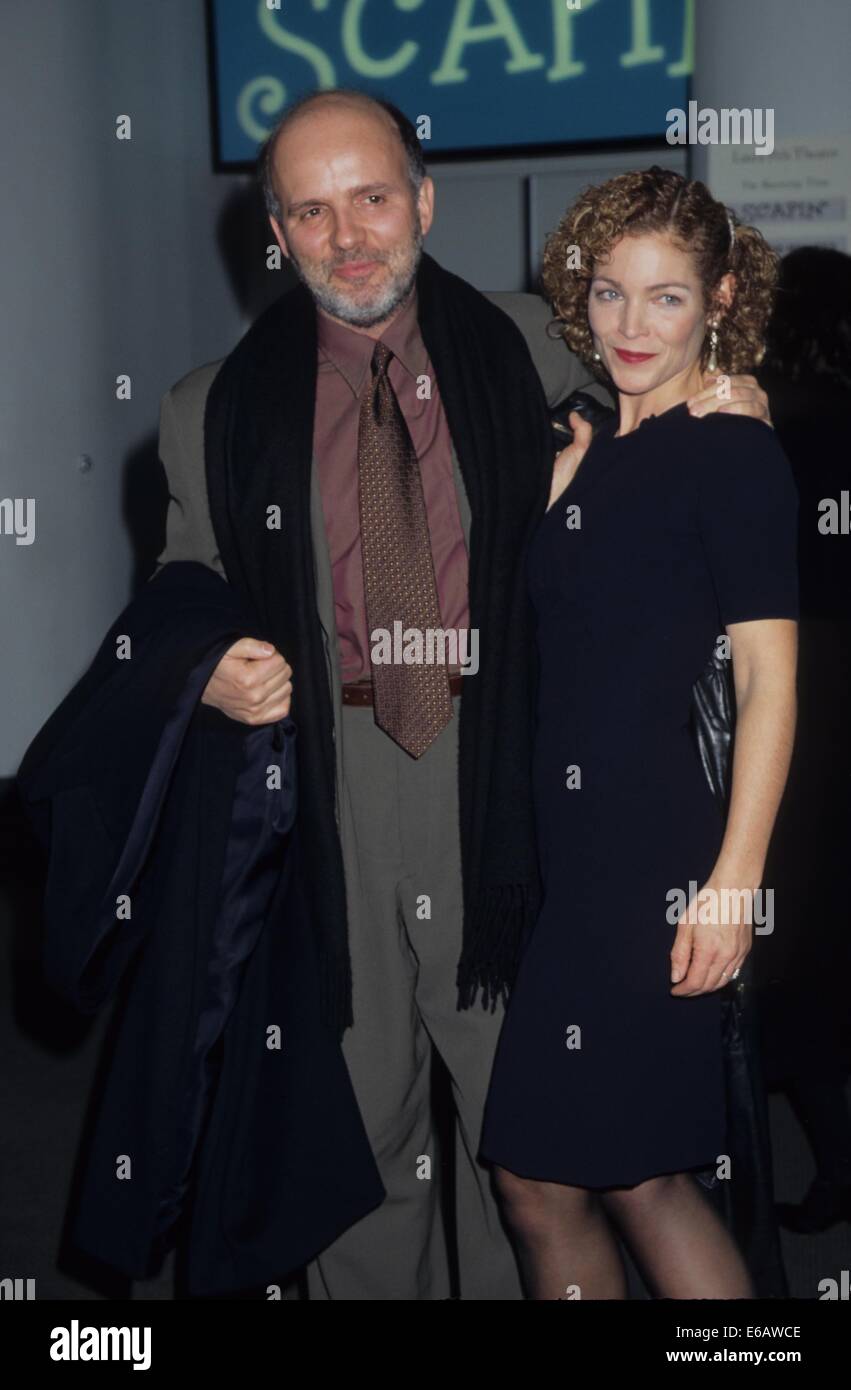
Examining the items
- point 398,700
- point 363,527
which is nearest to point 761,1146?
point 398,700

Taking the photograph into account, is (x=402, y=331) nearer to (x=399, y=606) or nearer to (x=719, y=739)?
(x=399, y=606)

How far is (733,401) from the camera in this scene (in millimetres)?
1706

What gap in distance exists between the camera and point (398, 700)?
1.89m

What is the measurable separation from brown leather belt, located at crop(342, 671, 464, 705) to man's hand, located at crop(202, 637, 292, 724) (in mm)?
161

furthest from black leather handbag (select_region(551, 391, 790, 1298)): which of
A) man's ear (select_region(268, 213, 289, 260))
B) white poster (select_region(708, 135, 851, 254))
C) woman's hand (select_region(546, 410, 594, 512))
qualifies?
white poster (select_region(708, 135, 851, 254))

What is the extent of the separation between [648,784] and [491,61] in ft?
14.9

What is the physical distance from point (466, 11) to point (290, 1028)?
4.69 m

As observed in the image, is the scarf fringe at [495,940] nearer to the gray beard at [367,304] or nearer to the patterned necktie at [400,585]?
the patterned necktie at [400,585]

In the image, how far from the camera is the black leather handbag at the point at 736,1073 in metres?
1.74

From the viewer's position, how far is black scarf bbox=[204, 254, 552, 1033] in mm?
1863

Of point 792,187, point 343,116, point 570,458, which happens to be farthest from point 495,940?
point 792,187

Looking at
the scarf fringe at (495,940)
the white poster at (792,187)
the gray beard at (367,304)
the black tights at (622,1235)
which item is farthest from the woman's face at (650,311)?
the white poster at (792,187)

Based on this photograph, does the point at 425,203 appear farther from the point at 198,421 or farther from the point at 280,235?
the point at 198,421
